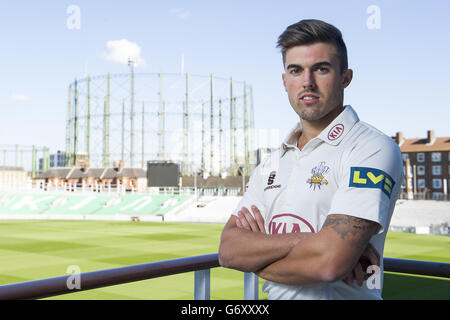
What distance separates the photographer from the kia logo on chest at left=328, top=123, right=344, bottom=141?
6.11 ft

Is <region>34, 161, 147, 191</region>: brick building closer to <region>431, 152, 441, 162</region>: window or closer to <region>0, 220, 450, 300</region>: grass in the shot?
<region>0, 220, 450, 300</region>: grass

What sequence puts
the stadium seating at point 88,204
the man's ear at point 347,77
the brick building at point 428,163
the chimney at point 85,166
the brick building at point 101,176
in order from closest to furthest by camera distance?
1. the man's ear at point 347,77
2. the stadium seating at point 88,204
3. the brick building at point 101,176
4. the chimney at point 85,166
5. the brick building at point 428,163

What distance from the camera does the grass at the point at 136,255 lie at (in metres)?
11.2

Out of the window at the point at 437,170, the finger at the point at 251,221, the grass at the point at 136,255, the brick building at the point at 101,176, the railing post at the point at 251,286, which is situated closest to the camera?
the finger at the point at 251,221

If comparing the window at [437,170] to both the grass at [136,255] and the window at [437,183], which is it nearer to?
the window at [437,183]

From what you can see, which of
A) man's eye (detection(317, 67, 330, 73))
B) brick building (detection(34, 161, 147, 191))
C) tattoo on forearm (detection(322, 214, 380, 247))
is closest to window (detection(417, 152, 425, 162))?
brick building (detection(34, 161, 147, 191))

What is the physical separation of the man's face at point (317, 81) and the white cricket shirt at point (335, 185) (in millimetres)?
86

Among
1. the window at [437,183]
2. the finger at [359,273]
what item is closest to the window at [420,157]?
the window at [437,183]

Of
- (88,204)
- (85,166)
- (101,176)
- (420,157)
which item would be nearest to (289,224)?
(88,204)

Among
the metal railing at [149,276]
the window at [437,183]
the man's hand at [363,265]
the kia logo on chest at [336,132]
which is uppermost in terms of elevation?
the kia logo on chest at [336,132]
